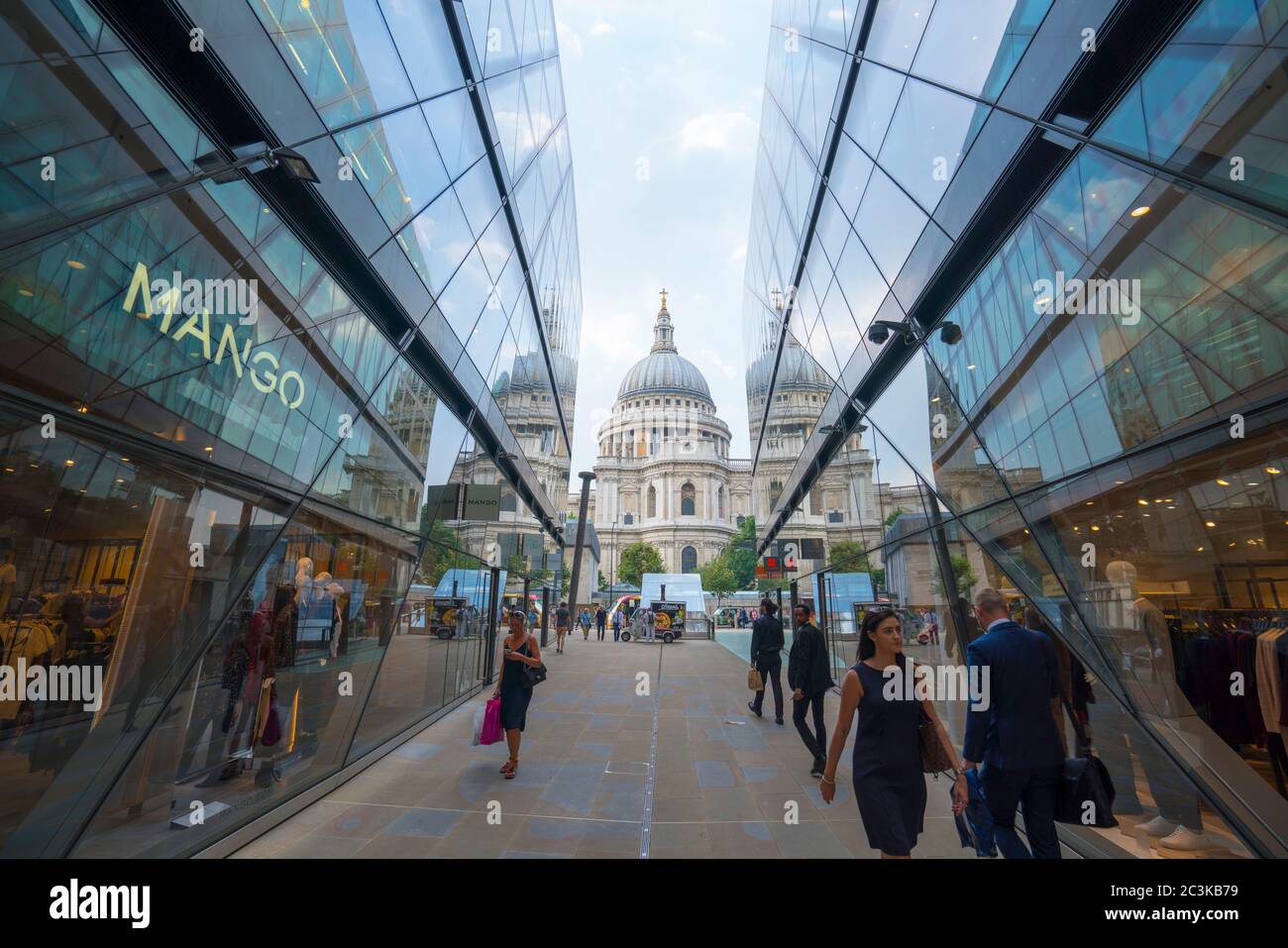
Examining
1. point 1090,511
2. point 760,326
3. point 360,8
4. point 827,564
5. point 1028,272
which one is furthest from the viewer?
point 760,326

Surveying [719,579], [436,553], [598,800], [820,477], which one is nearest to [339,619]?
[436,553]

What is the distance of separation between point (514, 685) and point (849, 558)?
8.16 m

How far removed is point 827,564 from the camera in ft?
46.7

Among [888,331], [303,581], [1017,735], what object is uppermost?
[888,331]

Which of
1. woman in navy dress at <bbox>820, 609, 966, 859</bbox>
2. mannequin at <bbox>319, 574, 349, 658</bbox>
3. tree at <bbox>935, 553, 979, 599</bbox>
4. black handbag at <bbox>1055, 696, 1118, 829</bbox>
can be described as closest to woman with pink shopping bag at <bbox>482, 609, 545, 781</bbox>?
mannequin at <bbox>319, 574, 349, 658</bbox>

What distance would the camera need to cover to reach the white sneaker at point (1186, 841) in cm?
386

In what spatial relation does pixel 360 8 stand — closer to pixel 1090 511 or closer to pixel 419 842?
pixel 419 842

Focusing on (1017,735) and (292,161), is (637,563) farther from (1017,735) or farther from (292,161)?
(1017,735)

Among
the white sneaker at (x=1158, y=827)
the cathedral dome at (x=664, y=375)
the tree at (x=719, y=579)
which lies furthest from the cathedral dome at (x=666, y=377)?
the white sneaker at (x=1158, y=827)

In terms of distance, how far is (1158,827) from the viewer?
13.9ft
